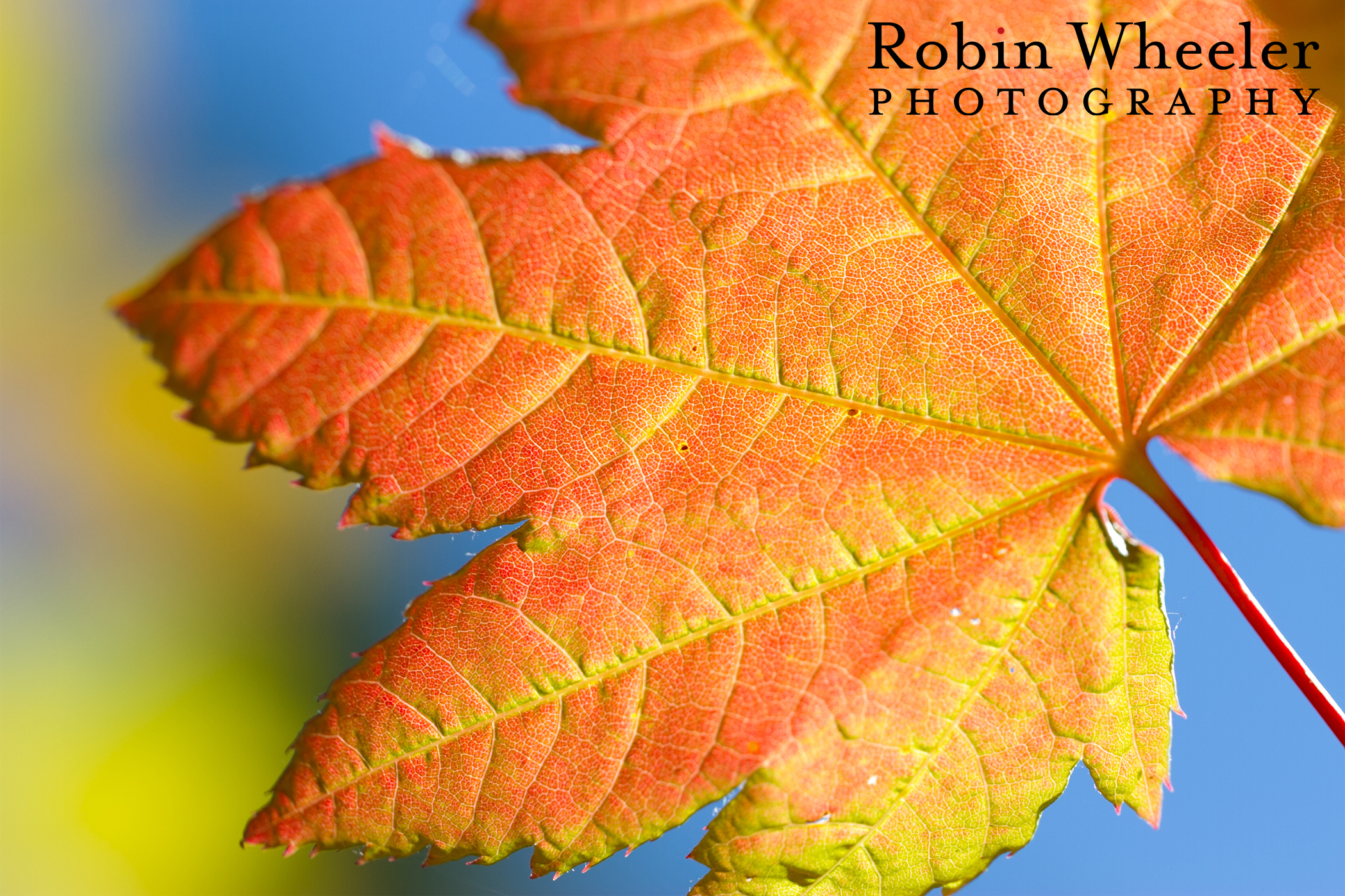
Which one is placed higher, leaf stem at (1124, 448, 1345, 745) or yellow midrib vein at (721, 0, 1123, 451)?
yellow midrib vein at (721, 0, 1123, 451)

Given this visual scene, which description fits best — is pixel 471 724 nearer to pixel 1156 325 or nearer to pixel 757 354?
pixel 757 354

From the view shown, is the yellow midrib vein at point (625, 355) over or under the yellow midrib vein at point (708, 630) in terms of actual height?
over

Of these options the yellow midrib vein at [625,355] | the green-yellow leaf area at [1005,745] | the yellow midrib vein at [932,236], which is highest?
the yellow midrib vein at [932,236]

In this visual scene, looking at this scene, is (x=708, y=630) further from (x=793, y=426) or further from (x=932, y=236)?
(x=932, y=236)

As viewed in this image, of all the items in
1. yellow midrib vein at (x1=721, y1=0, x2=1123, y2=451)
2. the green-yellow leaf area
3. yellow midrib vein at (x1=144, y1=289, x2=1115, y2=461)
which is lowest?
the green-yellow leaf area

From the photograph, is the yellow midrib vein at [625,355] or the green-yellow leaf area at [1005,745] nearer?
the yellow midrib vein at [625,355]

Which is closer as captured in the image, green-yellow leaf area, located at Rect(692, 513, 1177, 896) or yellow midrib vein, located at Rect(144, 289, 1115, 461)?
yellow midrib vein, located at Rect(144, 289, 1115, 461)
